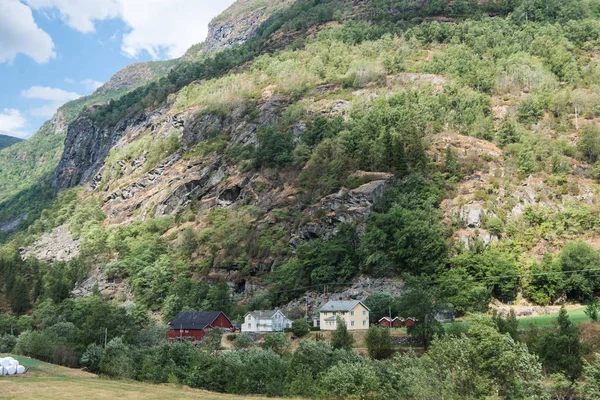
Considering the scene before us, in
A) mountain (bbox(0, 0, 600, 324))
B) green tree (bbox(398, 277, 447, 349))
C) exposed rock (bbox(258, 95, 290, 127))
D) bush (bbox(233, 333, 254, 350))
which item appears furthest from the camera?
exposed rock (bbox(258, 95, 290, 127))

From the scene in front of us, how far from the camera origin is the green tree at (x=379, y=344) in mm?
51406

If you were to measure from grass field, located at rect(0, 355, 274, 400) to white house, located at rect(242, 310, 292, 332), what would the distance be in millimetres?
21611

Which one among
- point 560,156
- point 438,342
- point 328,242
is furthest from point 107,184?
point 438,342

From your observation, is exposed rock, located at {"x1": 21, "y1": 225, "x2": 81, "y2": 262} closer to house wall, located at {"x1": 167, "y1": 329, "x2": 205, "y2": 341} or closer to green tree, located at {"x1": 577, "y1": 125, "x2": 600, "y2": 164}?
house wall, located at {"x1": 167, "y1": 329, "x2": 205, "y2": 341}

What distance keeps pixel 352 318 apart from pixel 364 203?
25932 mm

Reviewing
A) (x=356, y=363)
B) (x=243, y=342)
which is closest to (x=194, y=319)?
(x=243, y=342)

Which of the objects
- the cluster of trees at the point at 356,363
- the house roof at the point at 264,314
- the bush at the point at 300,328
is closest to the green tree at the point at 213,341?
the cluster of trees at the point at 356,363

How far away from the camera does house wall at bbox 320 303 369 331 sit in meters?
63.4

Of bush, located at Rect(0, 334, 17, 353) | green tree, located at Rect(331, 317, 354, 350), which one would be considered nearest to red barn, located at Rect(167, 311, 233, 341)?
bush, located at Rect(0, 334, 17, 353)

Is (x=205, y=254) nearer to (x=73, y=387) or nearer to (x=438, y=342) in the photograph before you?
(x=73, y=387)

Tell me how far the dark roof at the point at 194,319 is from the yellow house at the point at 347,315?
17.7 meters

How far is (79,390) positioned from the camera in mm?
39688

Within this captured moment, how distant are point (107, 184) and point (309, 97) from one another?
69709 millimetres

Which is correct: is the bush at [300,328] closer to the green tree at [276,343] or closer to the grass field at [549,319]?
the green tree at [276,343]
